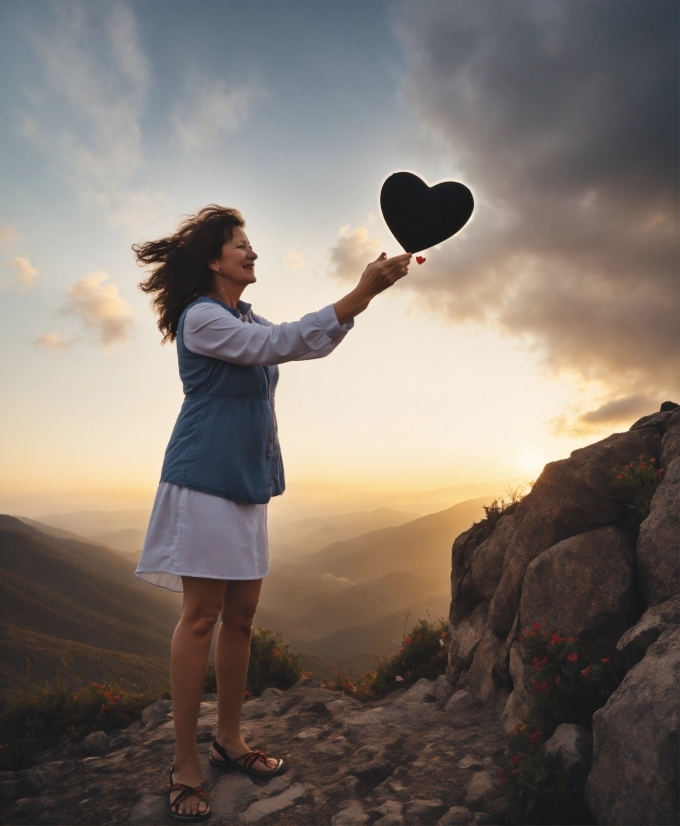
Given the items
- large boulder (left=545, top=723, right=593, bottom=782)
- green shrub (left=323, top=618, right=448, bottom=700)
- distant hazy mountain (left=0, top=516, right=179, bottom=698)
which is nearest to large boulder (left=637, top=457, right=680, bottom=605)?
large boulder (left=545, top=723, right=593, bottom=782)

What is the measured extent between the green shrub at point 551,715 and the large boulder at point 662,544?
517mm

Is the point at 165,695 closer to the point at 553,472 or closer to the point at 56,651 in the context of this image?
the point at 553,472

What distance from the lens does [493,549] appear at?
5.47 meters

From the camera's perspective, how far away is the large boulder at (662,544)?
329 centimetres

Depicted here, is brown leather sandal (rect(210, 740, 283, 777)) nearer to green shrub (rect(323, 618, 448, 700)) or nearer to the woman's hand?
the woman's hand

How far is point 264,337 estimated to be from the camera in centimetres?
278

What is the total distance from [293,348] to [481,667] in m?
3.67

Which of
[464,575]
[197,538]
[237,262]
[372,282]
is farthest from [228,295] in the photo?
[464,575]

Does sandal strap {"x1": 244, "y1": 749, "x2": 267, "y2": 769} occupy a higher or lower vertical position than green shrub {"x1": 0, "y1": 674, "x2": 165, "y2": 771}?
higher

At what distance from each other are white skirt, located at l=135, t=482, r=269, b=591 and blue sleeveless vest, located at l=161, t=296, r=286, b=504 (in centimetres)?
7

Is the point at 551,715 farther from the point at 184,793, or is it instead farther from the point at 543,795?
the point at 184,793

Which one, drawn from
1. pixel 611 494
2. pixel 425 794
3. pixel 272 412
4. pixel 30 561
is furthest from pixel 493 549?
pixel 30 561

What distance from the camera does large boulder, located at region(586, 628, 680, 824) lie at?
2.24 metres

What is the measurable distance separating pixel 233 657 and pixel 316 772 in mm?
998
